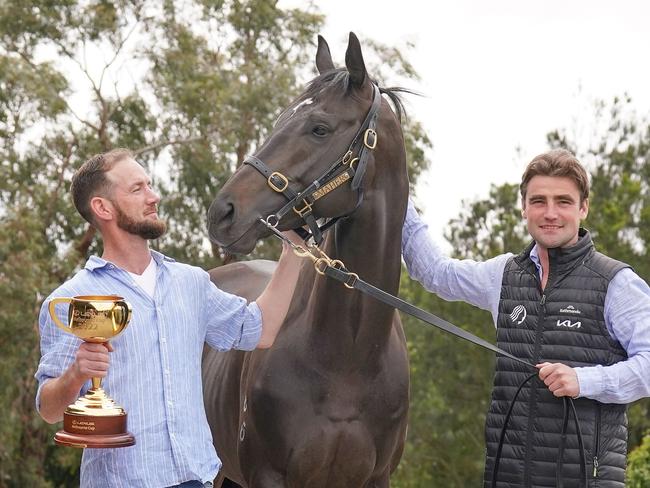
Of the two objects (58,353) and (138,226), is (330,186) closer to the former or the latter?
(138,226)

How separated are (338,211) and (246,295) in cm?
204

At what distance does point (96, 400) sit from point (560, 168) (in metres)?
1.78

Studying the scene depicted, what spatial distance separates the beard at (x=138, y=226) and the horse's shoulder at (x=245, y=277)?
7.69 ft

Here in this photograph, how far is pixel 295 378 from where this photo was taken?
4062mm

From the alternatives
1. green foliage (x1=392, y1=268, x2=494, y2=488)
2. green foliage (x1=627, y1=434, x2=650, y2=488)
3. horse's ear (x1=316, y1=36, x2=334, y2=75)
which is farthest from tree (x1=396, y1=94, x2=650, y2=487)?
horse's ear (x1=316, y1=36, x2=334, y2=75)

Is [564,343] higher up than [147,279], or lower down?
lower down

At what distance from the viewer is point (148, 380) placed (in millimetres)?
3250

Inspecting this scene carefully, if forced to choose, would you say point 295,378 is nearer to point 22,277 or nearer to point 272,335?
point 272,335

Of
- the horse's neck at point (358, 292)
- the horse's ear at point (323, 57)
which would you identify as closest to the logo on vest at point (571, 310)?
the horse's neck at point (358, 292)

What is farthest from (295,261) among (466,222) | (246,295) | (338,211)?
(466,222)

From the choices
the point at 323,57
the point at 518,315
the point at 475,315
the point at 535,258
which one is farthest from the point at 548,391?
the point at 475,315

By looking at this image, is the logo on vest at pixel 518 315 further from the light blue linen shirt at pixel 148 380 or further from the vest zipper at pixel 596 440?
the light blue linen shirt at pixel 148 380

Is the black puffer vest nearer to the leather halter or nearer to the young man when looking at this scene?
the young man

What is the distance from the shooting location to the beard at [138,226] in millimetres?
3334
